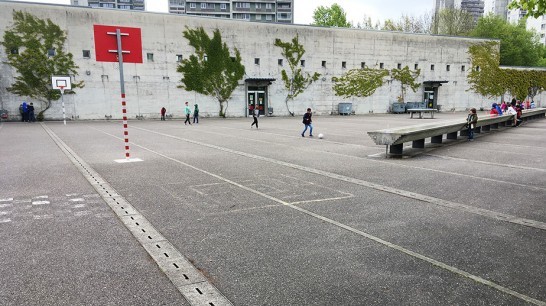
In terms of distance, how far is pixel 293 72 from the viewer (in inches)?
1519

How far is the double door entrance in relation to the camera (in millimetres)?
36938

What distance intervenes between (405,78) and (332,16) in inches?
1123

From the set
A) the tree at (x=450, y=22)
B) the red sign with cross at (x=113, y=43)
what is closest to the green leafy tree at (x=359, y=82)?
the tree at (x=450, y=22)

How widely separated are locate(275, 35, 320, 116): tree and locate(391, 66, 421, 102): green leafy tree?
11875mm

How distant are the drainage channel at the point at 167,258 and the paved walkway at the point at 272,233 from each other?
0.02 m

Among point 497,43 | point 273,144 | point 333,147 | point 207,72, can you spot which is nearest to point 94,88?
point 207,72

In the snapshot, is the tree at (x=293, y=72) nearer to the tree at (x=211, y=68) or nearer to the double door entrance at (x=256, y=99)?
the double door entrance at (x=256, y=99)

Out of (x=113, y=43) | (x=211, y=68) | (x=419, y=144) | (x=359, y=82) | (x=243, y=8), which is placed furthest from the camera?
(x=243, y=8)

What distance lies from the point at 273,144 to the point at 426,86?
3632cm

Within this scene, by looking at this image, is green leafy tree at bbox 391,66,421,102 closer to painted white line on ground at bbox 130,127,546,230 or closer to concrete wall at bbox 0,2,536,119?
concrete wall at bbox 0,2,536,119

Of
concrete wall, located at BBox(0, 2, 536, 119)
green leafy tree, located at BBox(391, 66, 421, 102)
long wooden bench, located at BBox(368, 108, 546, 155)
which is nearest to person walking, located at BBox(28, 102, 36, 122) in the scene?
A: concrete wall, located at BBox(0, 2, 536, 119)

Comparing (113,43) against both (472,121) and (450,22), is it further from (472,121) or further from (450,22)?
(450,22)

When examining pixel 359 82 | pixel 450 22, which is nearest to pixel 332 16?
pixel 450 22

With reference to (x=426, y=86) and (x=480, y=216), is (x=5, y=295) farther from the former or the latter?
(x=426, y=86)
